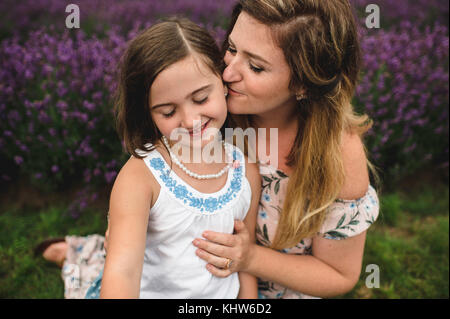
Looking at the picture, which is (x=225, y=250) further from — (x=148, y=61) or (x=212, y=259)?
(x=148, y=61)

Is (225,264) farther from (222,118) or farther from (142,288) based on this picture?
(222,118)

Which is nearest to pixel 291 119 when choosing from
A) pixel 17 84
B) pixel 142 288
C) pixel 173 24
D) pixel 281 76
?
pixel 281 76

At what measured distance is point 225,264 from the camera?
1650 mm

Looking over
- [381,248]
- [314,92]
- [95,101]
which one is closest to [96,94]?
[95,101]

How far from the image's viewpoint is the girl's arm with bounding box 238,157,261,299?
178 cm

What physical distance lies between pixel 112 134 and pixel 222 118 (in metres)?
1.52

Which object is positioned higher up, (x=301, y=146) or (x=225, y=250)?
(x=301, y=146)

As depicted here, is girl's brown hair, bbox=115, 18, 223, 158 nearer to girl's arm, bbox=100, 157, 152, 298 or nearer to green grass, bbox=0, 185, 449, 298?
girl's arm, bbox=100, 157, 152, 298

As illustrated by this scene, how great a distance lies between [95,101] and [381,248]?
2174 millimetres

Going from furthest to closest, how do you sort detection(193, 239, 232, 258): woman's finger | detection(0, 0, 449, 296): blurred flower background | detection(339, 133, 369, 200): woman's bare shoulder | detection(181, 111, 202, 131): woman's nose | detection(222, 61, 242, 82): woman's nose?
detection(0, 0, 449, 296): blurred flower background → detection(339, 133, 369, 200): woman's bare shoulder → detection(193, 239, 232, 258): woman's finger → detection(222, 61, 242, 82): woman's nose → detection(181, 111, 202, 131): woman's nose

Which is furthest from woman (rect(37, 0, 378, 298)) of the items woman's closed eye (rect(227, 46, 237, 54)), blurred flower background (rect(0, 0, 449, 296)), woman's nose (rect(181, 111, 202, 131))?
blurred flower background (rect(0, 0, 449, 296))

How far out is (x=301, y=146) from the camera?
171 centimetres

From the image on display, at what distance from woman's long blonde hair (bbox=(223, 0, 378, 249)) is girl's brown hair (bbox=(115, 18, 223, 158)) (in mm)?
224

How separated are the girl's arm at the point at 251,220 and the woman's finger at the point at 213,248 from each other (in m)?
0.23
